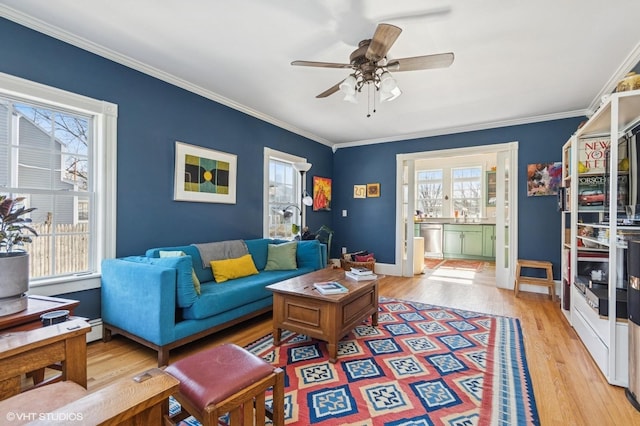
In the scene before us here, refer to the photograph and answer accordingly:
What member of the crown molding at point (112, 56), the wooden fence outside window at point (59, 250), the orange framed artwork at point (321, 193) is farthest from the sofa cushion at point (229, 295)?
the orange framed artwork at point (321, 193)

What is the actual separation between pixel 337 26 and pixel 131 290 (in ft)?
8.48

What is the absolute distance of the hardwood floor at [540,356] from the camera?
167 cm

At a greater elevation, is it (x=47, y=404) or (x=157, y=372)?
(x=157, y=372)

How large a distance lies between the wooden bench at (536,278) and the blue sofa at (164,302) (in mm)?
3622

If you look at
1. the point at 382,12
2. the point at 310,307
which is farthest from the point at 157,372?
the point at 382,12

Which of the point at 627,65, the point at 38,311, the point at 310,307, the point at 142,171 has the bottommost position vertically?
the point at 310,307

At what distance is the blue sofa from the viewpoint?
2117 millimetres

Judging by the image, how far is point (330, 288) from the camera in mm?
2363

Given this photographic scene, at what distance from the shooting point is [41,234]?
2.34 metres

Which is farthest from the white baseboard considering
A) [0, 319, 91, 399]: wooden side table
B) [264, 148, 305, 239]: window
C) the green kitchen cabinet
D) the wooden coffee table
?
the green kitchen cabinet

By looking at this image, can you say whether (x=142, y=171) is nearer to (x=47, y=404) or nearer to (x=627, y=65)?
(x=47, y=404)

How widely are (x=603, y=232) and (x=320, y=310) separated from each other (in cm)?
256

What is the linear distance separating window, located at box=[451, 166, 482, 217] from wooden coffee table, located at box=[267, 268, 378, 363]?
5.86 metres

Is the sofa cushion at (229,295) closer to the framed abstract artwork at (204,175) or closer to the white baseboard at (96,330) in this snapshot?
the white baseboard at (96,330)
